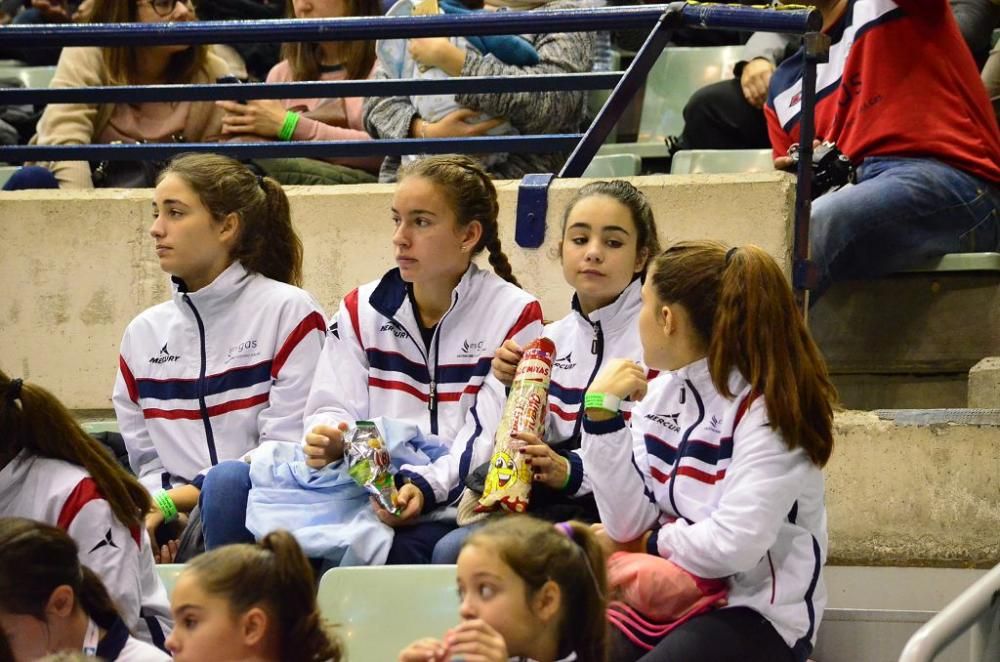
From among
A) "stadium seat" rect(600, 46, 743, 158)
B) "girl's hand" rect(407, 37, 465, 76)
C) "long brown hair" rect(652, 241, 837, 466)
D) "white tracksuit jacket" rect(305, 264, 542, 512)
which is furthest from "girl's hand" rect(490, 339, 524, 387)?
"stadium seat" rect(600, 46, 743, 158)

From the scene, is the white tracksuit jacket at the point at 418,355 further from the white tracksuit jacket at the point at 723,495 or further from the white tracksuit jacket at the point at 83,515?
the white tracksuit jacket at the point at 83,515

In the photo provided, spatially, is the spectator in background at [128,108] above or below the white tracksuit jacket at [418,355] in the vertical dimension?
above

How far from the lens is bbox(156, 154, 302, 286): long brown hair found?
4.02 metres

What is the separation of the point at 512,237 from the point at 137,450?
4.23 ft

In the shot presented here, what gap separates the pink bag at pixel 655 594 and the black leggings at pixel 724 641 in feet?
0.12

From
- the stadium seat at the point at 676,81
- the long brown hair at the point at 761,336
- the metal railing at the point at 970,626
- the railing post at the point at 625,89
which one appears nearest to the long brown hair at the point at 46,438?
the long brown hair at the point at 761,336

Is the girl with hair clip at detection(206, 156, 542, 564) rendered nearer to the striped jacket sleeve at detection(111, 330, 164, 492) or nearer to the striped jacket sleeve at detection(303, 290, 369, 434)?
the striped jacket sleeve at detection(303, 290, 369, 434)

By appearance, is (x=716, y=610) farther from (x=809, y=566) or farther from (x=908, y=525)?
(x=908, y=525)

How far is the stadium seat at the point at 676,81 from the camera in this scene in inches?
251

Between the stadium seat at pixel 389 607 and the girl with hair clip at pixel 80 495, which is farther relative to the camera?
the stadium seat at pixel 389 607

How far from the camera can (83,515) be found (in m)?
2.96

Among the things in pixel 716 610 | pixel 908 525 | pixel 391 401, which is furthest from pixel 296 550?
pixel 908 525

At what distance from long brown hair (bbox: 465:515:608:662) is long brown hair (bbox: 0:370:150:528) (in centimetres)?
83

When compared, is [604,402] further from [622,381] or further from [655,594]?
[655,594]
